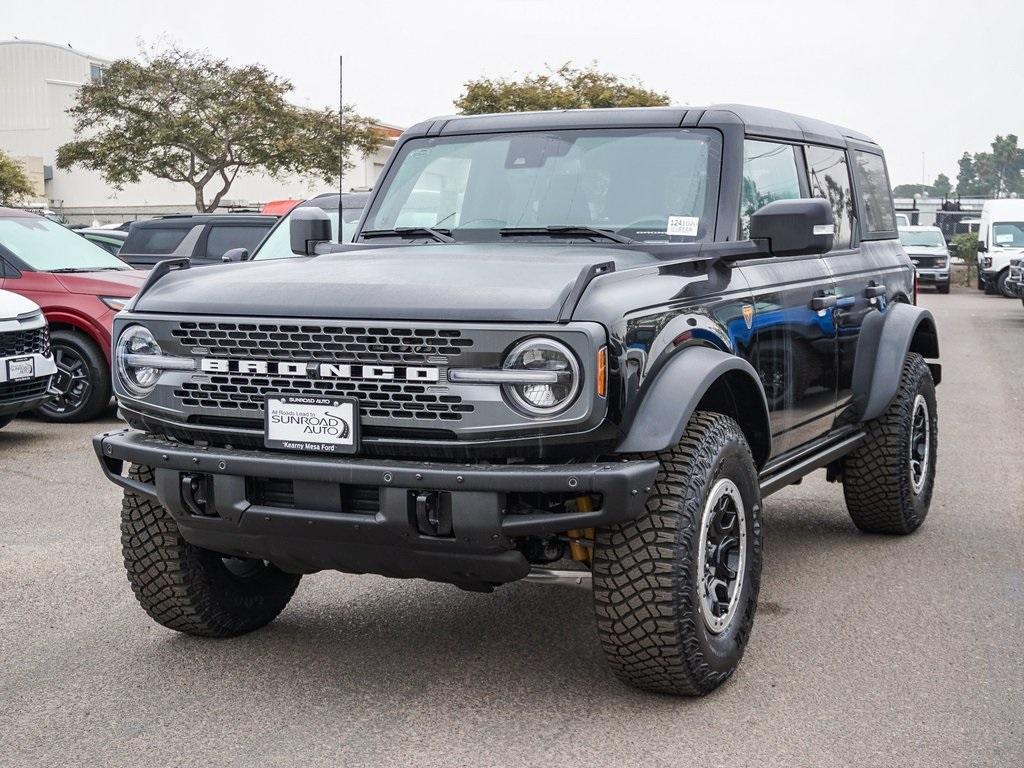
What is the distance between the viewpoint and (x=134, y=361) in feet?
14.6

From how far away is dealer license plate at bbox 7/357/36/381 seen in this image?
9.63 m

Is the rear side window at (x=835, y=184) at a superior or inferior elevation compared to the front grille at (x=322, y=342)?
superior

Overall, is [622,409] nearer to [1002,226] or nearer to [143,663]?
[143,663]

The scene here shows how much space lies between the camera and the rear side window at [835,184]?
6184 millimetres

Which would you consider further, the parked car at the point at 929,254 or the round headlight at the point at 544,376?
the parked car at the point at 929,254

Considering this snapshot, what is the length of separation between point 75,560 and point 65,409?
525cm

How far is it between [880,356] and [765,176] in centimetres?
132

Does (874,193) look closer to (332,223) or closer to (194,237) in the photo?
(332,223)

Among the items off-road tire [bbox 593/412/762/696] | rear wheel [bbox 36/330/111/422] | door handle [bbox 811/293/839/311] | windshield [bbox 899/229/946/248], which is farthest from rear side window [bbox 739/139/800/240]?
windshield [bbox 899/229/946/248]

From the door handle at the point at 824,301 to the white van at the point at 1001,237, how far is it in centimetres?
2711

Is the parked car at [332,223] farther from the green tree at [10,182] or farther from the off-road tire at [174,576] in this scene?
the green tree at [10,182]

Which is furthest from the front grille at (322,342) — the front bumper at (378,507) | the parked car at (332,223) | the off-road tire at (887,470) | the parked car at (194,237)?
the parked car at (194,237)

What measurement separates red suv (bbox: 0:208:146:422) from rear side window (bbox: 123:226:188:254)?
4.04m

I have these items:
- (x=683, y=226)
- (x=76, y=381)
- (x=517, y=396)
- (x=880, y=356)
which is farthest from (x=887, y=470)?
(x=76, y=381)
